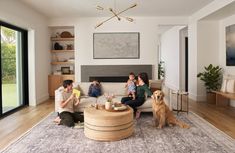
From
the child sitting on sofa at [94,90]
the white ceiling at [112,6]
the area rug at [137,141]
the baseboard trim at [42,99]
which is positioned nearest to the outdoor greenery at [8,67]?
the baseboard trim at [42,99]

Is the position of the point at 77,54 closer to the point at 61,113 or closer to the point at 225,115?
the point at 61,113

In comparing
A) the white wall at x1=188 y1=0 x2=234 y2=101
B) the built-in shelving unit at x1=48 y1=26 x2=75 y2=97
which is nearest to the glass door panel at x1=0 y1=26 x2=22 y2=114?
the built-in shelving unit at x1=48 y1=26 x2=75 y2=97

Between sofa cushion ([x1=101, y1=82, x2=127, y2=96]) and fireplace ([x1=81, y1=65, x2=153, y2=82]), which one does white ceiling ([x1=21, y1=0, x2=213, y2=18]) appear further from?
sofa cushion ([x1=101, y1=82, x2=127, y2=96])

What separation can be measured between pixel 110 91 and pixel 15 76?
2.50 metres

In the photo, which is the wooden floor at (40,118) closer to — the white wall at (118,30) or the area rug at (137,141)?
the area rug at (137,141)

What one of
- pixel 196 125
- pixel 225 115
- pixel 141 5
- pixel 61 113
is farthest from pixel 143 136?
pixel 141 5

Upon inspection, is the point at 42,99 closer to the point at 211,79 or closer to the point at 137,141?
the point at 137,141

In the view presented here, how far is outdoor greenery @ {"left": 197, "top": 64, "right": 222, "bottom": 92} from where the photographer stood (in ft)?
20.6

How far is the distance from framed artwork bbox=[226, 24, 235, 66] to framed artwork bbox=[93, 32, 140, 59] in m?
2.62

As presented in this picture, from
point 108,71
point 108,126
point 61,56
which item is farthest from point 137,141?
point 61,56

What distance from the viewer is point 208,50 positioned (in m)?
6.74

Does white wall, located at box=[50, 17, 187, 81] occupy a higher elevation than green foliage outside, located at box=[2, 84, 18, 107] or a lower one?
higher

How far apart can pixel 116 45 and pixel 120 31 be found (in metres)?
0.47

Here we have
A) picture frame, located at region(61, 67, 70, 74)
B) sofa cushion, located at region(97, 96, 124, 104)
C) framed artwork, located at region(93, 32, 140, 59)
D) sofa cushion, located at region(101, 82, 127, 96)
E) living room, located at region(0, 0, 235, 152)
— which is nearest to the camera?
sofa cushion, located at region(97, 96, 124, 104)
